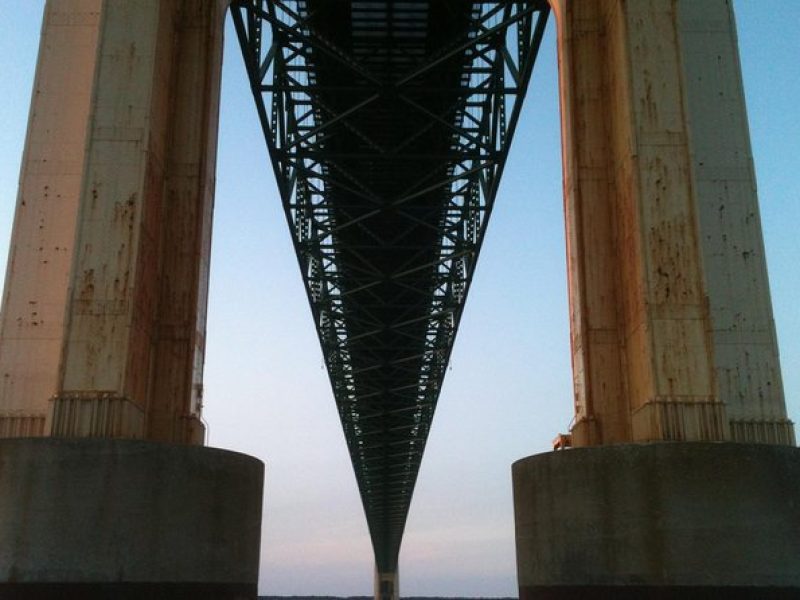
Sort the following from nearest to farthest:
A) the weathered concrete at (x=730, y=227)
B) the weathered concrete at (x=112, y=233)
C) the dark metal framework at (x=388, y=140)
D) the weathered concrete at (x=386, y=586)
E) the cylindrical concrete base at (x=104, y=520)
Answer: the cylindrical concrete base at (x=104, y=520), the weathered concrete at (x=112, y=233), the weathered concrete at (x=730, y=227), the dark metal framework at (x=388, y=140), the weathered concrete at (x=386, y=586)

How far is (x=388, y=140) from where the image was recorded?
25.0m

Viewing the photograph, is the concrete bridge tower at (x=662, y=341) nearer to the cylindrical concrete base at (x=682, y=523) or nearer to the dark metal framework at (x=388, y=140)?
the cylindrical concrete base at (x=682, y=523)

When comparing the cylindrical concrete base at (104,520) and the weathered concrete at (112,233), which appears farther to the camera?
the weathered concrete at (112,233)

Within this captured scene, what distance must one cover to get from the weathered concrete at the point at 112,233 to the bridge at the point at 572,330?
3cm

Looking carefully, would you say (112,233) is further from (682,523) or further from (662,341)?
(682,523)

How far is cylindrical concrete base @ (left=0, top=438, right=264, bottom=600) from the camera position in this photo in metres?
8.95

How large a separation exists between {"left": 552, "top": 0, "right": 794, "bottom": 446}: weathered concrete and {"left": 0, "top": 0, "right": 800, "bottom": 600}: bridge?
1.1 inches

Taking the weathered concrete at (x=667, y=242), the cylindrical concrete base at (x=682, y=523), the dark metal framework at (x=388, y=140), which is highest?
the dark metal framework at (x=388, y=140)

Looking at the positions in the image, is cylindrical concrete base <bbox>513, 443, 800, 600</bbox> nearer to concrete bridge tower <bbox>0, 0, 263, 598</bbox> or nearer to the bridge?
the bridge

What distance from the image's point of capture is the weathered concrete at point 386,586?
124537mm

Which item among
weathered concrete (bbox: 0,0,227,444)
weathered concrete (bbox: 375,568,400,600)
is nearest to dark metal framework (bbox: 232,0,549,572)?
weathered concrete (bbox: 0,0,227,444)

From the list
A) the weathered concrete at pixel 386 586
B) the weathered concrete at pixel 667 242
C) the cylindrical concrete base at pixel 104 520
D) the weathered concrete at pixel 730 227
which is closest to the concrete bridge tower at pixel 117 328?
the cylindrical concrete base at pixel 104 520

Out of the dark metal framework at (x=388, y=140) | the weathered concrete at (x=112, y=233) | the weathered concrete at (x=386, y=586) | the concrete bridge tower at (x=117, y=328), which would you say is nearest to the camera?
the concrete bridge tower at (x=117, y=328)

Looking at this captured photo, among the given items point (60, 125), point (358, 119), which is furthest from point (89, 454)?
point (358, 119)
